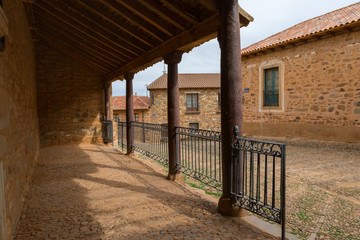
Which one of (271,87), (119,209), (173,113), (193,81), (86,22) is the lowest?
(119,209)

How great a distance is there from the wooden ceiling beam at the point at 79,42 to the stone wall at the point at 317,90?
24.6 ft

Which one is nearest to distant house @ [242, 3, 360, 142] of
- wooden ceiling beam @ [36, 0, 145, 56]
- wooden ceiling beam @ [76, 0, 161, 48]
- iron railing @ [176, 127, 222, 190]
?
iron railing @ [176, 127, 222, 190]

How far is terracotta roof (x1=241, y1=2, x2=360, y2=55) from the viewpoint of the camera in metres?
8.85

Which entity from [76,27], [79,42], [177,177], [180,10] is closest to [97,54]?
[79,42]

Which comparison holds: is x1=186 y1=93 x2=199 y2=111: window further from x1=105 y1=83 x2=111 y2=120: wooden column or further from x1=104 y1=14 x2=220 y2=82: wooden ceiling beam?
x1=104 y1=14 x2=220 y2=82: wooden ceiling beam

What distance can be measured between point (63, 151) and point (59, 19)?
437cm

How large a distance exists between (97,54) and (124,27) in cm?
335

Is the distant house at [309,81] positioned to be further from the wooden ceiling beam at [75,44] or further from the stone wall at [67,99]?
the stone wall at [67,99]

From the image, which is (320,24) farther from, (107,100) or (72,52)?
(72,52)

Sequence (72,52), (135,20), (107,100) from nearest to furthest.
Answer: (135,20) < (72,52) < (107,100)

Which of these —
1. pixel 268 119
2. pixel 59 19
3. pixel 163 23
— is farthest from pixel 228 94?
pixel 268 119

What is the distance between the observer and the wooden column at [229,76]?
10.3 feet

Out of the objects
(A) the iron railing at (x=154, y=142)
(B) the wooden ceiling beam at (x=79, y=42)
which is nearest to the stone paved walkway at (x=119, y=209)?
(A) the iron railing at (x=154, y=142)

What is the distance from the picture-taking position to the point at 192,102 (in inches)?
880
